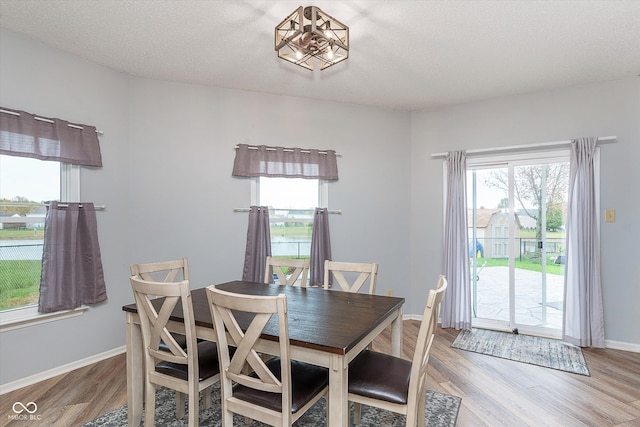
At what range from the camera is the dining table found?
141 centimetres

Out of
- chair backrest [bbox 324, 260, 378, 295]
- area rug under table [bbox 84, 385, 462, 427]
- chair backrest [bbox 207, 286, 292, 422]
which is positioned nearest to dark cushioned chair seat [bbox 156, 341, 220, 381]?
chair backrest [bbox 207, 286, 292, 422]

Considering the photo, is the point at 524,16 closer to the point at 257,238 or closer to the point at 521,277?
the point at 521,277

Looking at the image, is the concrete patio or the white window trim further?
the concrete patio

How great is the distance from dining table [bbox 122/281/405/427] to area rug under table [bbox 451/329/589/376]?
1.60 m

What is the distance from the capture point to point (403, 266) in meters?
4.22

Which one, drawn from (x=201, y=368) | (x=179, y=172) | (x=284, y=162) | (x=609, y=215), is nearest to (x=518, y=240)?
(x=609, y=215)

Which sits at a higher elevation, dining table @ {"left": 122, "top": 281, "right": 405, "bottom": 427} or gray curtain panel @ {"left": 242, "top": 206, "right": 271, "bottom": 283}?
gray curtain panel @ {"left": 242, "top": 206, "right": 271, "bottom": 283}

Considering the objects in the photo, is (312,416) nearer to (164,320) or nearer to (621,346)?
(164,320)

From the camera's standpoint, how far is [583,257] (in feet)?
10.6

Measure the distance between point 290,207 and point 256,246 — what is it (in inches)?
24.3

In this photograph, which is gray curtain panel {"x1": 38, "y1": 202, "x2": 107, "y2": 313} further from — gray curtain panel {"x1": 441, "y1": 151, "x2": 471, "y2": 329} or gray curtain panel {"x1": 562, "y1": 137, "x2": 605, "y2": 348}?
gray curtain panel {"x1": 562, "y1": 137, "x2": 605, "y2": 348}

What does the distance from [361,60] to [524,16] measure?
1.22 meters

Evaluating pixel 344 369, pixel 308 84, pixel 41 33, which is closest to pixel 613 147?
pixel 308 84

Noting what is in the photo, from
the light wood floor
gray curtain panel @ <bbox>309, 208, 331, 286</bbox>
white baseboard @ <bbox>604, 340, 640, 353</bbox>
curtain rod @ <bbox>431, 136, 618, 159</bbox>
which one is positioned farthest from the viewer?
gray curtain panel @ <bbox>309, 208, 331, 286</bbox>
